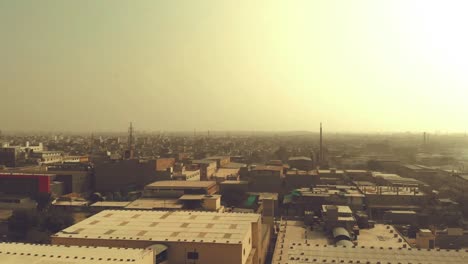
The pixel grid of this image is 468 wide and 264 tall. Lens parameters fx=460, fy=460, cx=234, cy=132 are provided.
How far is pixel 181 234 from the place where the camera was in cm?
1530

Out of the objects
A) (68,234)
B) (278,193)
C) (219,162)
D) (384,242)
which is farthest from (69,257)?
(219,162)

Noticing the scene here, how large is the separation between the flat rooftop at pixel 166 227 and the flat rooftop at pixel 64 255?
2.61 m

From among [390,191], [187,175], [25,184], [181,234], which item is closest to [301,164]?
[187,175]

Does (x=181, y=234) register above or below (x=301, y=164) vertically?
above

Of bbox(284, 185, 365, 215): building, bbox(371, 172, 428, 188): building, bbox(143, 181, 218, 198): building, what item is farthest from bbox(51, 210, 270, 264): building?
bbox(371, 172, 428, 188): building

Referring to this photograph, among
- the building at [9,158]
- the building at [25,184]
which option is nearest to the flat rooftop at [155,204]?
the building at [25,184]

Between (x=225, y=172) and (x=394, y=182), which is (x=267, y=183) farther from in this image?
(x=394, y=182)

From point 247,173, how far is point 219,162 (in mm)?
8523

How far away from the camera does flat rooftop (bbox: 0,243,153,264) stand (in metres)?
11.0

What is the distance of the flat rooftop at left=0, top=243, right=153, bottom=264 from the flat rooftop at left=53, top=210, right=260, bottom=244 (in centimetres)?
261

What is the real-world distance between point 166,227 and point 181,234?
46.3 inches

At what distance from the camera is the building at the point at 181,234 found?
559 inches

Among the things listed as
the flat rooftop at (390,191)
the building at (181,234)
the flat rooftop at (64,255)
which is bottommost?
the flat rooftop at (390,191)

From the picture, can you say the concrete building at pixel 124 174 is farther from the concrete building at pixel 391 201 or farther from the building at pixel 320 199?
the concrete building at pixel 391 201
